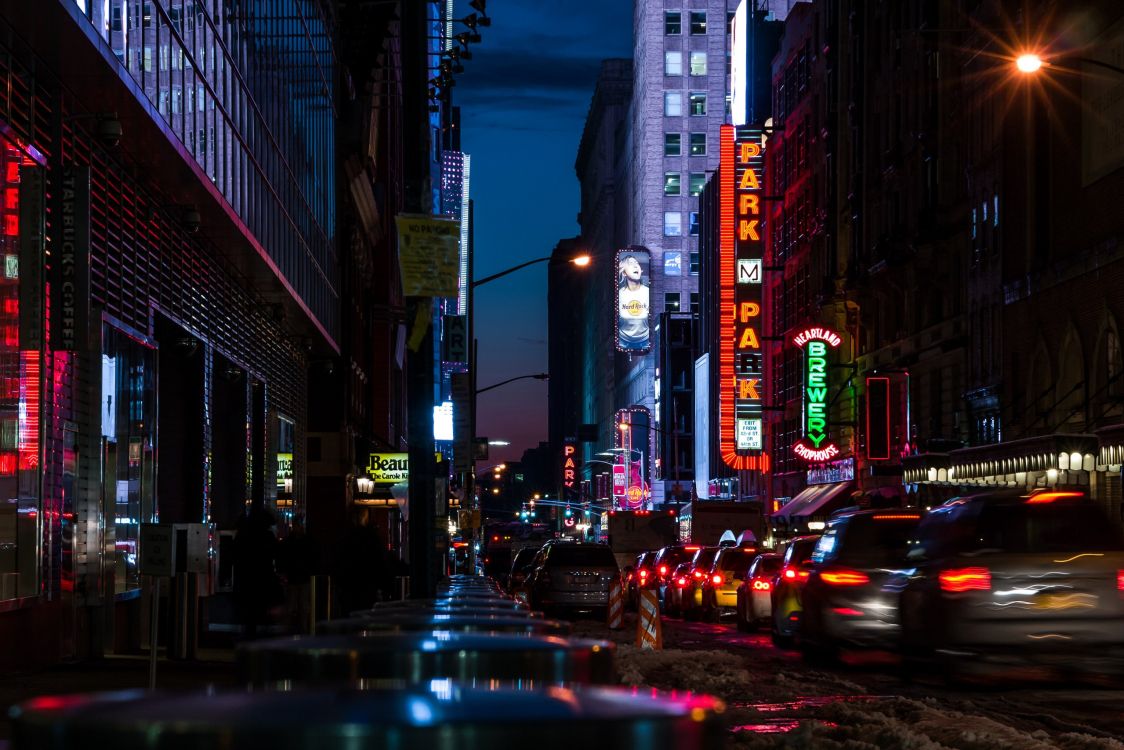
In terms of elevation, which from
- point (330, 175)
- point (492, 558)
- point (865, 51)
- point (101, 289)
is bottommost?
point (492, 558)

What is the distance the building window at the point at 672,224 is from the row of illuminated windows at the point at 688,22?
15.6 metres

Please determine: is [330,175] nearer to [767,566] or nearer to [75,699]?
[767,566]

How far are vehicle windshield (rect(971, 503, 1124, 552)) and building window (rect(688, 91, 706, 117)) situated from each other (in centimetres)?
13275

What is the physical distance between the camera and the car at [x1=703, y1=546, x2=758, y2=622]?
3491 centimetres

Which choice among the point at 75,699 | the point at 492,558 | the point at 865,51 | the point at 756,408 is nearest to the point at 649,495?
the point at 756,408

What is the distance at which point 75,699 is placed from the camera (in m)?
2.68

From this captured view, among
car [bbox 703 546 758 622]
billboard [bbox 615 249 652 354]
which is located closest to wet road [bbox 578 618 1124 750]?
car [bbox 703 546 758 622]

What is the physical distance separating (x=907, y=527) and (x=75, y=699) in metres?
18.9

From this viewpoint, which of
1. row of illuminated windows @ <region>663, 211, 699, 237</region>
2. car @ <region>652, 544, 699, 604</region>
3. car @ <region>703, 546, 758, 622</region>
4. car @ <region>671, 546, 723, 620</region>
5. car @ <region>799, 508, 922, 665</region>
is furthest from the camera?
row of illuminated windows @ <region>663, 211, 699, 237</region>

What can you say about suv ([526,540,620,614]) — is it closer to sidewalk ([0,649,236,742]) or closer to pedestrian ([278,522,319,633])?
pedestrian ([278,522,319,633])

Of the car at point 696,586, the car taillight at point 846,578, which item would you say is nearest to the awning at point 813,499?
the car at point 696,586

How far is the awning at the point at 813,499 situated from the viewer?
6009cm

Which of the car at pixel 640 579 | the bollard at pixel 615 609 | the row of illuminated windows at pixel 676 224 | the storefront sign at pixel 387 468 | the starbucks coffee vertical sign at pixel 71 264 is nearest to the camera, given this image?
the starbucks coffee vertical sign at pixel 71 264

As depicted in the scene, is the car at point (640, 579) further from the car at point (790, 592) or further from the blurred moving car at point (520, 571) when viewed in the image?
the car at point (790, 592)
